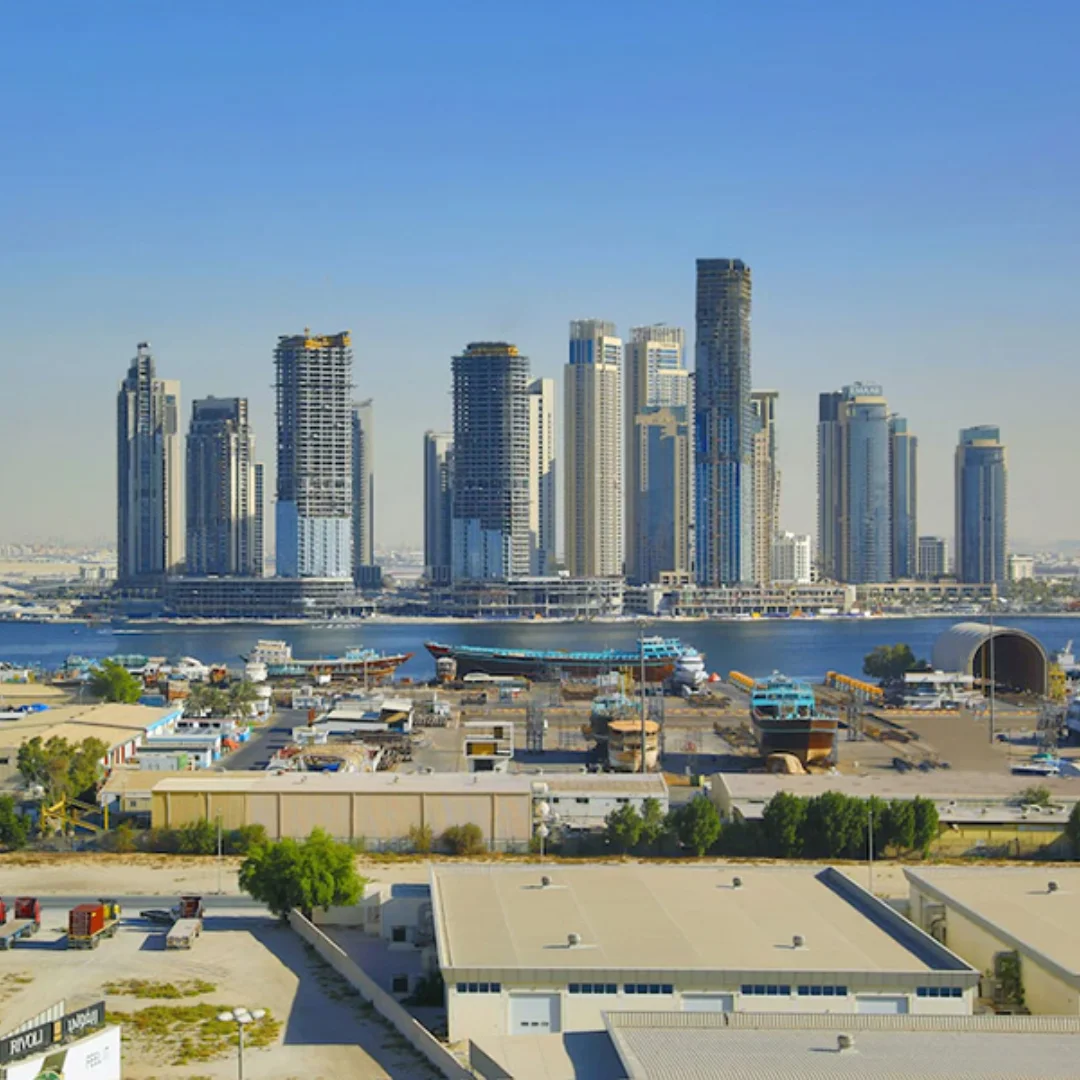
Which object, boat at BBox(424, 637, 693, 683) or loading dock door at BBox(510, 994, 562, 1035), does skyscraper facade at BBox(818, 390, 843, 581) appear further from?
loading dock door at BBox(510, 994, 562, 1035)

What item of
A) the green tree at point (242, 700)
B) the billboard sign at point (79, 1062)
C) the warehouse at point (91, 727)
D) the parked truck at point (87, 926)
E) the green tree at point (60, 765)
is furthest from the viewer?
the green tree at point (242, 700)

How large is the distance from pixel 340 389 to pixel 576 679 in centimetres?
3450

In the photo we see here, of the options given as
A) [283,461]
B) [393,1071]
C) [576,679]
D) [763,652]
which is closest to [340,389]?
[283,461]

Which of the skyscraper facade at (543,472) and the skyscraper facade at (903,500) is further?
the skyscraper facade at (903,500)

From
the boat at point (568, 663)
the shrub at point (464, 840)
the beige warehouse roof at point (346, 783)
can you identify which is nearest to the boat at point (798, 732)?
the beige warehouse roof at point (346, 783)

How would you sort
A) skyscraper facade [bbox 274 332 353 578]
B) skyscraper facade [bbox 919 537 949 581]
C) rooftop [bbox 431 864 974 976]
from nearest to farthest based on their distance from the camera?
rooftop [bbox 431 864 974 976] → skyscraper facade [bbox 274 332 353 578] → skyscraper facade [bbox 919 537 949 581]

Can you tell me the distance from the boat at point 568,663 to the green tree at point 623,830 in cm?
2069

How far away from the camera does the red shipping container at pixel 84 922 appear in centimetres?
1089

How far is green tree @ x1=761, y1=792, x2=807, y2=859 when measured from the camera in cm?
1462

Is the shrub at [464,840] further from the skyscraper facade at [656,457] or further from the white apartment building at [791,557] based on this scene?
the white apartment building at [791,557]

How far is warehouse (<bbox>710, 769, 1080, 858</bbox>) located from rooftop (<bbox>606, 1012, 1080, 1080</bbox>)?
7.42m

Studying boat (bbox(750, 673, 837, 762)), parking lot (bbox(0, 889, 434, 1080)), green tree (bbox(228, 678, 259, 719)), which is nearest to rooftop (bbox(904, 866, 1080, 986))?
parking lot (bbox(0, 889, 434, 1080))

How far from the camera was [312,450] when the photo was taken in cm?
6619

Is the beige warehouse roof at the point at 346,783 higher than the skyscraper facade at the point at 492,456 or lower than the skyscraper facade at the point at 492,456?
lower
